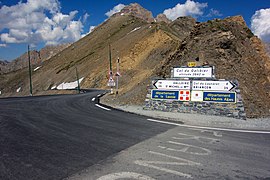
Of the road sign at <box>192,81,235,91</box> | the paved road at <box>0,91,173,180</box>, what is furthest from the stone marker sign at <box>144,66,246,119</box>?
the paved road at <box>0,91,173,180</box>

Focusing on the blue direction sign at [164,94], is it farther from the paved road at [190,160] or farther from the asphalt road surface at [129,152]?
the paved road at [190,160]

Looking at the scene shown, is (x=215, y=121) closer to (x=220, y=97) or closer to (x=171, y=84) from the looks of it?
(x=220, y=97)

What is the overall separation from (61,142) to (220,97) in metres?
6.96

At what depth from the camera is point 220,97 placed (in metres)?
10.2

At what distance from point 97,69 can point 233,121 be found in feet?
174

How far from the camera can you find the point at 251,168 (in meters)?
4.59

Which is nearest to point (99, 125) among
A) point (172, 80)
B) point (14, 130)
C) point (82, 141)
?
point (82, 141)

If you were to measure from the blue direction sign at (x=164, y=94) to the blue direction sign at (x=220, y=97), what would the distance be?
4.60 feet

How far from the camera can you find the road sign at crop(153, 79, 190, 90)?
1137 centimetres

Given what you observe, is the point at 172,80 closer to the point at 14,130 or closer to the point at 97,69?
the point at 14,130

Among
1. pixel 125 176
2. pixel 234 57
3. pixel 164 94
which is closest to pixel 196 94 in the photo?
pixel 164 94

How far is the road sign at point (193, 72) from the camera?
11.5 metres

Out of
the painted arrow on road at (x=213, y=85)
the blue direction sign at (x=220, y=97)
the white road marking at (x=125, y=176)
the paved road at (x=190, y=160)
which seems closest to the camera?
the white road marking at (x=125, y=176)

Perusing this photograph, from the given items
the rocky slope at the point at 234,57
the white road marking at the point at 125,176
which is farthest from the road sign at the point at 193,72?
the white road marking at the point at 125,176
